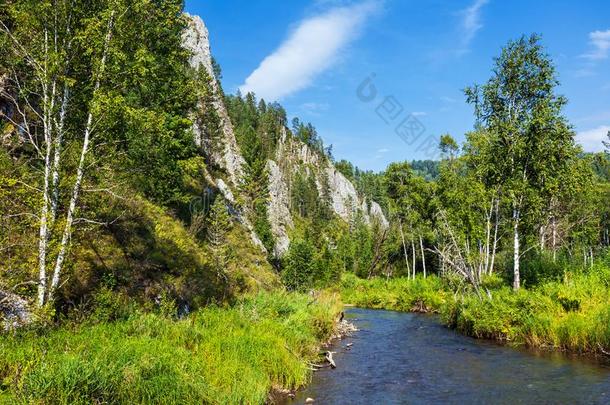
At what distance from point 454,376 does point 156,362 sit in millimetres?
11278

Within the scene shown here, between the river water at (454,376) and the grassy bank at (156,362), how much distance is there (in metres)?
1.67

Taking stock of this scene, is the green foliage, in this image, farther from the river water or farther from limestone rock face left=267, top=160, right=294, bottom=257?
the river water

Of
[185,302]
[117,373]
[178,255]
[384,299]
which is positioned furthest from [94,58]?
[384,299]

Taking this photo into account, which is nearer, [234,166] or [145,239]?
[145,239]

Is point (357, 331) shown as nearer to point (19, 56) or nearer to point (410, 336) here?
point (410, 336)

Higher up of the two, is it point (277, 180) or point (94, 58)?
point (277, 180)

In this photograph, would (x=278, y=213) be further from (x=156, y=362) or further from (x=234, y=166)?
(x=156, y=362)

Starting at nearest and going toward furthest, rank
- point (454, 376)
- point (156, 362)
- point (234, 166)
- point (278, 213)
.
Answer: point (156, 362)
point (454, 376)
point (234, 166)
point (278, 213)

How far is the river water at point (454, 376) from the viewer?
13.7 metres

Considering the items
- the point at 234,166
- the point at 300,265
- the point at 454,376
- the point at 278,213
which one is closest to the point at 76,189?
the point at 454,376

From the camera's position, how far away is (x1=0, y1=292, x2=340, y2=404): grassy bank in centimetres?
831

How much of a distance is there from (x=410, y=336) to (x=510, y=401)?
14.0 meters

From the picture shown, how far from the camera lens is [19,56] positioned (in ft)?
48.2

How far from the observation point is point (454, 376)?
54.5 ft
